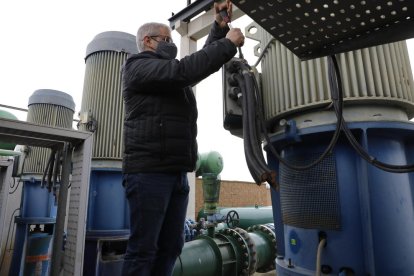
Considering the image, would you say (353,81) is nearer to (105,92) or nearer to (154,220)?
(154,220)

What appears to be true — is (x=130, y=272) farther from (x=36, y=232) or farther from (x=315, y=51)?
(x=36, y=232)

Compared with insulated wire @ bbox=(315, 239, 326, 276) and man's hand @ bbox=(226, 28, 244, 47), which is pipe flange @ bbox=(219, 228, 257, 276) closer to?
insulated wire @ bbox=(315, 239, 326, 276)

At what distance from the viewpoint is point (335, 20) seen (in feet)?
2.28

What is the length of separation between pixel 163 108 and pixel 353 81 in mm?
801

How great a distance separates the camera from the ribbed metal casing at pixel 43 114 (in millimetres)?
3339

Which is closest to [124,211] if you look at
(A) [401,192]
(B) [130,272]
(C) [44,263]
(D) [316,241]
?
(C) [44,263]

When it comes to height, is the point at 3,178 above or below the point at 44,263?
above

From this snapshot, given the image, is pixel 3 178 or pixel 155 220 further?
pixel 3 178

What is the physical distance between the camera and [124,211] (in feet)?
8.29

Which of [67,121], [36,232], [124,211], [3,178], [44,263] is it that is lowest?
[44,263]

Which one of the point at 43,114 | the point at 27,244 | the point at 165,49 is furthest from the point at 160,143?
the point at 43,114

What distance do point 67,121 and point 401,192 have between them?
11.3 feet

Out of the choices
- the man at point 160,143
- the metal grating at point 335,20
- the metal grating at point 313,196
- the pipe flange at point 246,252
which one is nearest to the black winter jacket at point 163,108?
the man at point 160,143

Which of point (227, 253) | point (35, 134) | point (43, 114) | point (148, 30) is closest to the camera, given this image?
point (148, 30)
